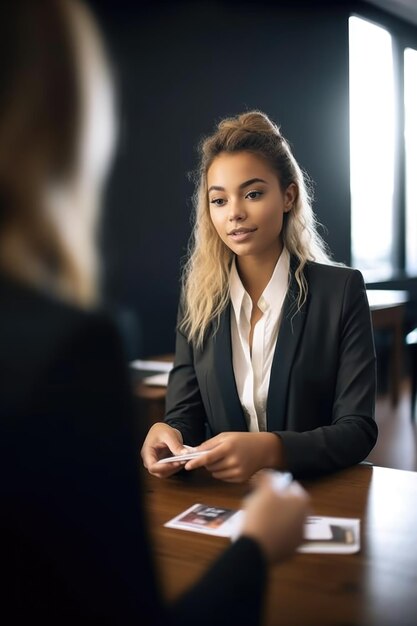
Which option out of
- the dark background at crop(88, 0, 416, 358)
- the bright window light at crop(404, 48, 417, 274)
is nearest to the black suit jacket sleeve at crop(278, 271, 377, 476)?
the dark background at crop(88, 0, 416, 358)

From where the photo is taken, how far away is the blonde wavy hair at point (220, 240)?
1.83 meters

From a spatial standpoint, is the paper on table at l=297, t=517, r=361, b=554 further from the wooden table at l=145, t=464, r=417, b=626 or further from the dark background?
the dark background

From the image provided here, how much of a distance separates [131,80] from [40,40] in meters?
4.20

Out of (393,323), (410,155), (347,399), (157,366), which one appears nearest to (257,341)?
(347,399)

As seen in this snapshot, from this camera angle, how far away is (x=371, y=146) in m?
7.66

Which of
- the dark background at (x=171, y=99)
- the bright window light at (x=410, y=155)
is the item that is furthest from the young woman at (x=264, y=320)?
the bright window light at (x=410, y=155)

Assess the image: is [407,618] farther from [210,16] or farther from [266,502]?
[210,16]

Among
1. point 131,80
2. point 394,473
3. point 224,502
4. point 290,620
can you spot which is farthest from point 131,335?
point 131,80

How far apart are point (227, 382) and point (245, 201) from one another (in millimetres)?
462

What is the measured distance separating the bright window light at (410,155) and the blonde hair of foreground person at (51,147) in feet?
26.5

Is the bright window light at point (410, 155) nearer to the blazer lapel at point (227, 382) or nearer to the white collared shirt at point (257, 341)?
the white collared shirt at point (257, 341)

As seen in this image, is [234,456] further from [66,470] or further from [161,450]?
[66,470]

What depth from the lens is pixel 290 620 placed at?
0.90 metres

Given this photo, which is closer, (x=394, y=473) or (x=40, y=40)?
(x=40, y=40)
